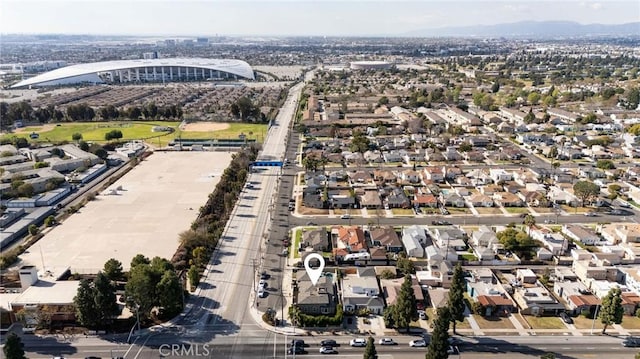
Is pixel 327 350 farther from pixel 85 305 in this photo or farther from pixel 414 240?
pixel 414 240

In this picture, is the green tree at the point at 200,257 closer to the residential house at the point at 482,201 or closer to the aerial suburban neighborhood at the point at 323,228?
the aerial suburban neighborhood at the point at 323,228

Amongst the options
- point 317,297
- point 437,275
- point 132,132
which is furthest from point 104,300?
point 132,132

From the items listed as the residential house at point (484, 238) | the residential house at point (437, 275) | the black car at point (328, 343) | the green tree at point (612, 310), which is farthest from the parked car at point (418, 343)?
the residential house at point (484, 238)

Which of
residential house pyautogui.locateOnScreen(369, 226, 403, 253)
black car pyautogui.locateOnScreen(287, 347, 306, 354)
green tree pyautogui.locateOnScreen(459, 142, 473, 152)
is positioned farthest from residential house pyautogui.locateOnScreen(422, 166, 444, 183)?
black car pyautogui.locateOnScreen(287, 347, 306, 354)

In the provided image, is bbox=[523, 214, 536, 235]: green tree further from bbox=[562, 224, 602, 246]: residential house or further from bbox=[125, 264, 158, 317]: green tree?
bbox=[125, 264, 158, 317]: green tree

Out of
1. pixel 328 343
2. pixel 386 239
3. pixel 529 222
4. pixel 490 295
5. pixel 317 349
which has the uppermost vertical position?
pixel 529 222

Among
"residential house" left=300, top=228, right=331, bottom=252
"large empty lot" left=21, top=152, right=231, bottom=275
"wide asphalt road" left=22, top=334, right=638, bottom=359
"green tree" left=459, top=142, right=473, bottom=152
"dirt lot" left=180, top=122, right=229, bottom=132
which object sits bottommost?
"wide asphalt road" left=22, top=334, right=638, bottom=359
